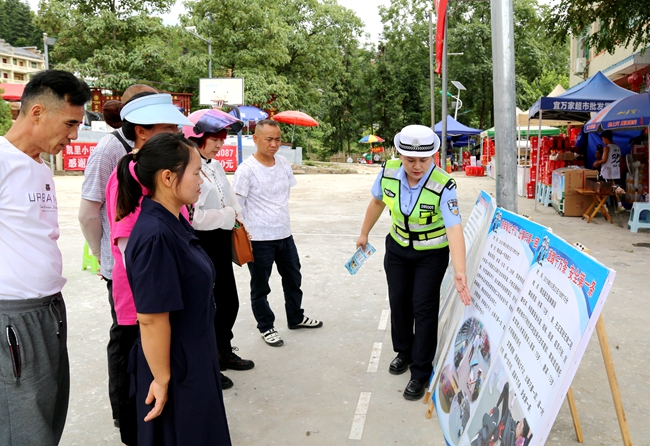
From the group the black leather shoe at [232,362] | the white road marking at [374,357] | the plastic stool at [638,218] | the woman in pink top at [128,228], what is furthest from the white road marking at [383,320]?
the plastic stool at [638,218]

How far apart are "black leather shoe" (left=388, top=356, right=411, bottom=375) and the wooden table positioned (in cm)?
804

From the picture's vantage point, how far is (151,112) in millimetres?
2797

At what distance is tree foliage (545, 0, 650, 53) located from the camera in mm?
8266

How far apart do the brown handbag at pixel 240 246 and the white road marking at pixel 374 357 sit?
3.88 feet

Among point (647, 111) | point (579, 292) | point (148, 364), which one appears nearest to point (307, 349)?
point (148, 364)

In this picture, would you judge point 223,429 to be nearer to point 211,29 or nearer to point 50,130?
point 50,130

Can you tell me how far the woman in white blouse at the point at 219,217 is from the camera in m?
3.52

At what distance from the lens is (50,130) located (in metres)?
2.04

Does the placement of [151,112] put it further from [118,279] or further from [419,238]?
[419,238]

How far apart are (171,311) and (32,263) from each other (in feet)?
1.77

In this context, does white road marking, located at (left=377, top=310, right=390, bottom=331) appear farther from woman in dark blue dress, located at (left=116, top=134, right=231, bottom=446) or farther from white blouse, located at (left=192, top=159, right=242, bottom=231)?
woman in dark blue dress, located at (left=116, top=134, right=231, bottom=446)

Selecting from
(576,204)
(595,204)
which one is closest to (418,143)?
(595,204)

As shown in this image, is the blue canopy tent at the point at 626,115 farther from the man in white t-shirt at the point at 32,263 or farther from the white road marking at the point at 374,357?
the man in white t-shirt at the point at 32,263

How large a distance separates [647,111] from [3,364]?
9.62 m
